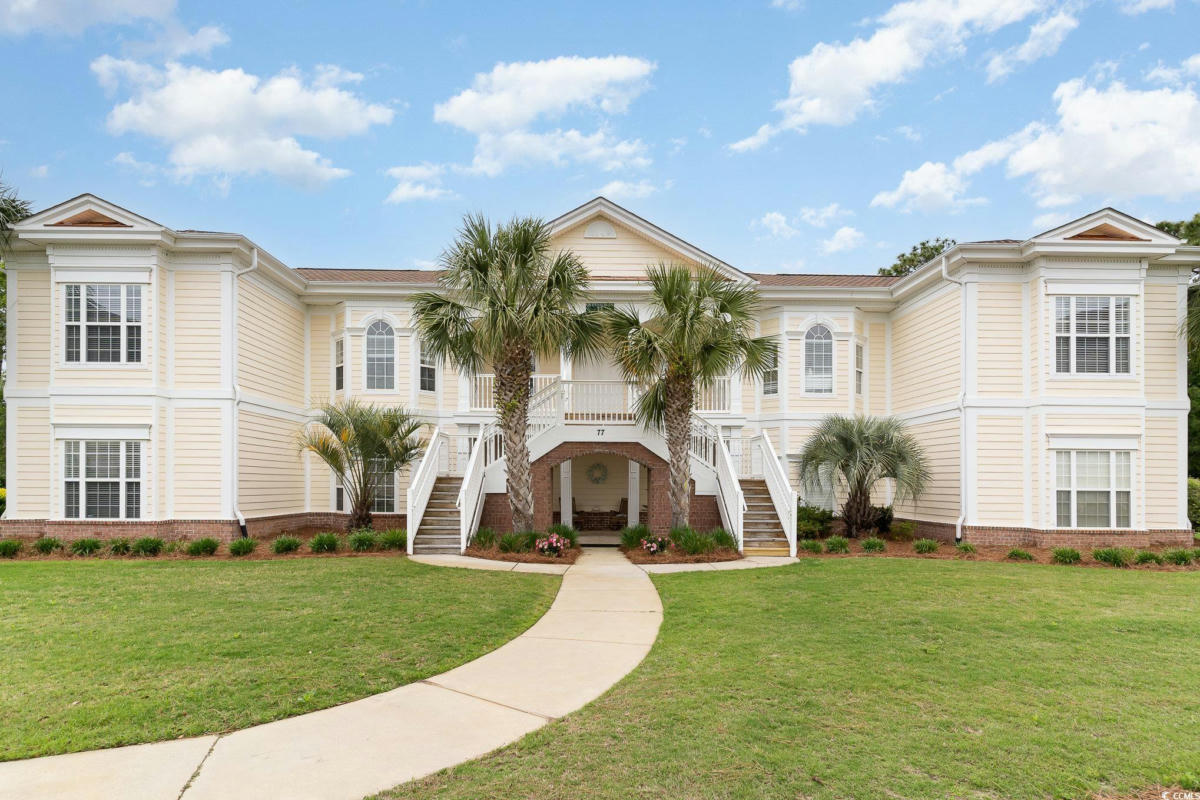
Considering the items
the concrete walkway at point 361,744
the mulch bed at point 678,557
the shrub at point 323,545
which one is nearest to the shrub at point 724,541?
the mulch bed at point 678,557

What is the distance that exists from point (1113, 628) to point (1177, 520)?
10800 millimetres

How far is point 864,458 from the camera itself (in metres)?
15.6

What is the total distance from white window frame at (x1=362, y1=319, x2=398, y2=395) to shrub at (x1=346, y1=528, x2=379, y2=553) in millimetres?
5453

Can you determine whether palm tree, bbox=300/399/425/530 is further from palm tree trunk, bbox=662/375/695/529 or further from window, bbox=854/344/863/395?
window, bbox=854/344/863/395

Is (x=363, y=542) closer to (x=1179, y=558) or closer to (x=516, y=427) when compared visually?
(x=516, y=427)

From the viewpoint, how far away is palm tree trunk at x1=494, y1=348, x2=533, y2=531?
13969mm

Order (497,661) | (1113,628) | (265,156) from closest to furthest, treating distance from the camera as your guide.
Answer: (497,661), (1113,628), (265,156)

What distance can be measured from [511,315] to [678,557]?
5612 mm

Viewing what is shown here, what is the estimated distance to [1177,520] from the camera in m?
15.6

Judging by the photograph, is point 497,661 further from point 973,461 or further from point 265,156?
point 265,156

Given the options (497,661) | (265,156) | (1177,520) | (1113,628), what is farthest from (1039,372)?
(265,156)

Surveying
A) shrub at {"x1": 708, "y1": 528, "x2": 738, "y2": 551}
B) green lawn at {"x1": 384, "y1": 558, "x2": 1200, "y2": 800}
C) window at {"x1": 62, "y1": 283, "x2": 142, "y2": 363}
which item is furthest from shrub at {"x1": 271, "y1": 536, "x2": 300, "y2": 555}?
green lawn at {"x1": 384, "y1": 558, "x2": 1200, "y2": 800}

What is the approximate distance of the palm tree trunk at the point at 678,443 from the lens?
47.2 feet

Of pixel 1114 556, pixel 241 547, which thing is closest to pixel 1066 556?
pixel 1114 556
